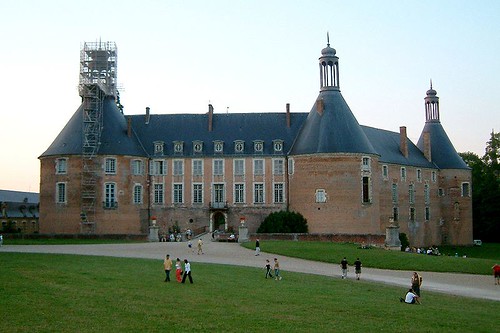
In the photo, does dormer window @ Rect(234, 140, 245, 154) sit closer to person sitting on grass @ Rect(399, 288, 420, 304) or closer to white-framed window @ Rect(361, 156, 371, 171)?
white-framed window @ Rect(361, 156, 371, 171)

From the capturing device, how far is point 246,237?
4856cm

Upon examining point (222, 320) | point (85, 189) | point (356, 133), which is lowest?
point (222, 320)

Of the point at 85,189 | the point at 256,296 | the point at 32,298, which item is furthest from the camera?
the point at 85,189

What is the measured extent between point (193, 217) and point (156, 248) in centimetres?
1549

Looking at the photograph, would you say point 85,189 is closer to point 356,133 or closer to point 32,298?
point 356,133

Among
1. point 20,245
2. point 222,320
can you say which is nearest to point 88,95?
point 20,245

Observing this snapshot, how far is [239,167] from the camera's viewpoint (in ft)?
192

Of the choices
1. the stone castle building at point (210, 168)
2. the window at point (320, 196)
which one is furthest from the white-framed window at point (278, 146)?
the window at point (320, 196)

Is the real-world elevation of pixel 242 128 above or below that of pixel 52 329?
above

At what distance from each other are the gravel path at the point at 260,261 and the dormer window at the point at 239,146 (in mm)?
11960

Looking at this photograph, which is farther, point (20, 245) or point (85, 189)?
point (85, 189)

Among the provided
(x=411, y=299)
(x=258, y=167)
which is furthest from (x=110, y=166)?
(x=411, y=299)

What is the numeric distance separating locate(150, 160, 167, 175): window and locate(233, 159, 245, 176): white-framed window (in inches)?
226

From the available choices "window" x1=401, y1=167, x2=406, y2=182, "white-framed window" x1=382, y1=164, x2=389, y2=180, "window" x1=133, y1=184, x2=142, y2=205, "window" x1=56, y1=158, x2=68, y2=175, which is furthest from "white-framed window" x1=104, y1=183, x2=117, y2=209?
"window" x1=401, y1=167, x2=406, y2=182
